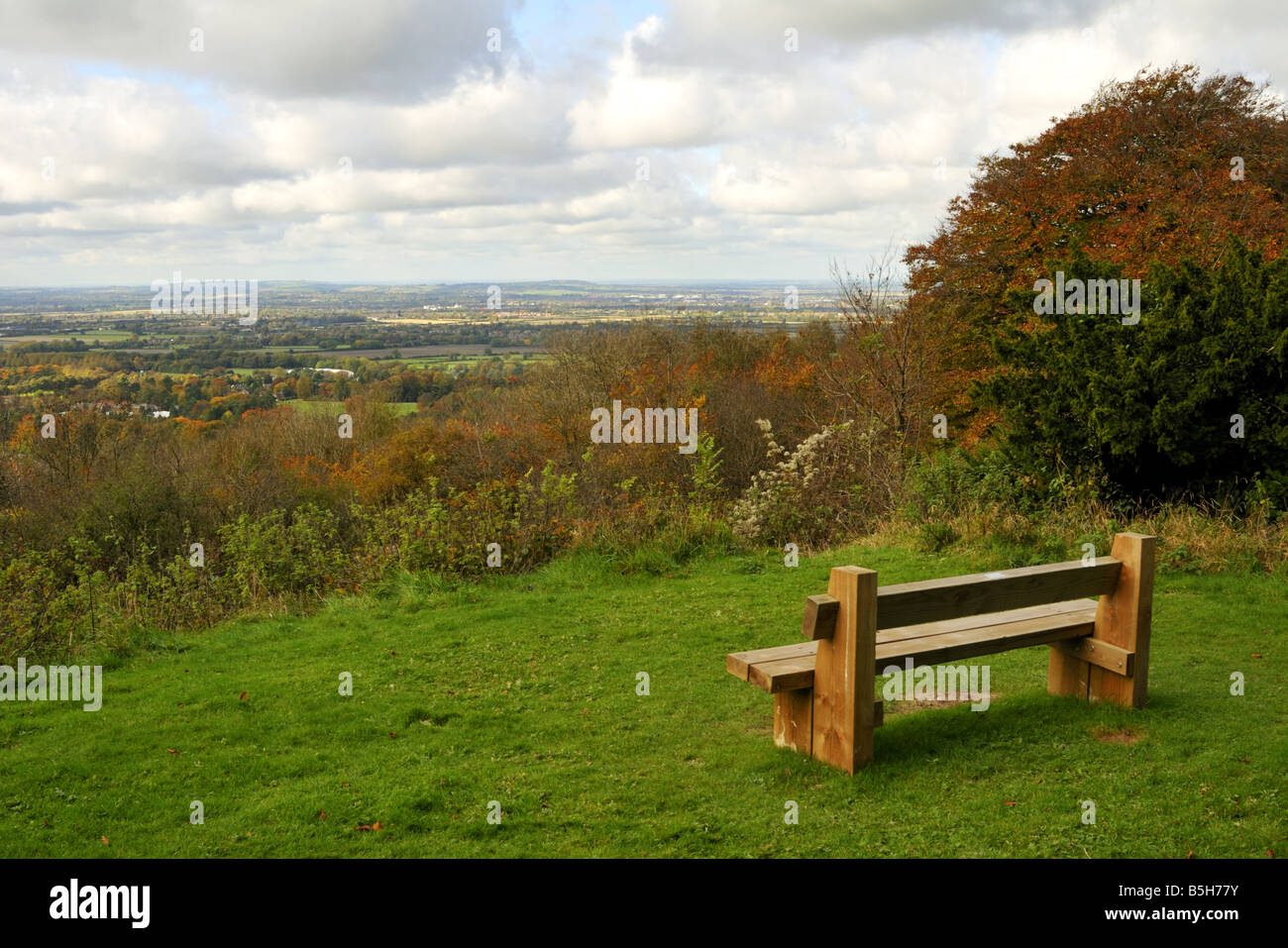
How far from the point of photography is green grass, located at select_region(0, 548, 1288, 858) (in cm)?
400

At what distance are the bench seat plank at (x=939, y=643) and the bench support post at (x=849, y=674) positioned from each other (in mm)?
153

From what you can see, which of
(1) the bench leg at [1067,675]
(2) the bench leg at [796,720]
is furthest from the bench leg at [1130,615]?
(2) the bench leg at [796,720]

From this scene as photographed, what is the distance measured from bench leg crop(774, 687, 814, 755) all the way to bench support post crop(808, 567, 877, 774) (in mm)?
99

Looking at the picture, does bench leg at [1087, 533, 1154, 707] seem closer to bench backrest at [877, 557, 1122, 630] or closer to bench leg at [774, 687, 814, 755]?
bench backrest at [877, 557, 1122, 630]

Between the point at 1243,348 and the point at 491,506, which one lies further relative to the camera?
the point at 491,506

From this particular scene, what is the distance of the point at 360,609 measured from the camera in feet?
29.3

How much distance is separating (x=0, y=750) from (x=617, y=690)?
12.0 feet

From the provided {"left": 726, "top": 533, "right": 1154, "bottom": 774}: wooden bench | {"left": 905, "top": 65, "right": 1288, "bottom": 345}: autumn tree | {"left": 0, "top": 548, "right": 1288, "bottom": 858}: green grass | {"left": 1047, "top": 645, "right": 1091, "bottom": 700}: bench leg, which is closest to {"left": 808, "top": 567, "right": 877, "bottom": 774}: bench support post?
{"left": 726, "top": 533, "right": 1154, "bottom": 774}: wooden bench

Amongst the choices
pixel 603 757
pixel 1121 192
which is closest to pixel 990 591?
pixel 603 757

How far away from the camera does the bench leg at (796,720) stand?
476 centimetres

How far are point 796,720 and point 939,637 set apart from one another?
2.98ft

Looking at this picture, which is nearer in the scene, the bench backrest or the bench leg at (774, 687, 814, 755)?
the bench backrest
